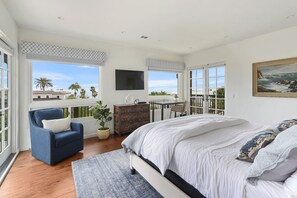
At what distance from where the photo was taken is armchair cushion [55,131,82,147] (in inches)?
103

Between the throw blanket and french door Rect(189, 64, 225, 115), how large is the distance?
252 centimetres

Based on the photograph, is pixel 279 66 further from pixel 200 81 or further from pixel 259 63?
pixel 200 81

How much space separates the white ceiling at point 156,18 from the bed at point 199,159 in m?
1.75

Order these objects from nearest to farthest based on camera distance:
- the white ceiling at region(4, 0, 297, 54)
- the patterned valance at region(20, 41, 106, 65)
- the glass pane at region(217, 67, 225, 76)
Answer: the white ceiling at region(4, 0, 297, 54)
the patterned valance at region(20, 41, 106, 65)
the glass pane at region(217, 67, 225, 76)

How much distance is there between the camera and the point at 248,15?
275 centimetres

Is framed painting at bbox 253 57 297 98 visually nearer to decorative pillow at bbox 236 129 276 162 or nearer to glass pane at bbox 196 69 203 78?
glass pane at bbox 196 69 203 78

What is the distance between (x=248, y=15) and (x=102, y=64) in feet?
10.8

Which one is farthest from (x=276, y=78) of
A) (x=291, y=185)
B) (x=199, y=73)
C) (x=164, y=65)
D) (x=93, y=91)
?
(x=93, y=91)

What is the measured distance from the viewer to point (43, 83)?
142 inches

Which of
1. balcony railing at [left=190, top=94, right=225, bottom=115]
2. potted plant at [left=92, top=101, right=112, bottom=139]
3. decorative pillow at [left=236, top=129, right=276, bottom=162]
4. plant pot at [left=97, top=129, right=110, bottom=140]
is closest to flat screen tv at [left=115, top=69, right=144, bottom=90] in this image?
potted plant at [left=92, top=101, right=112, bottom=139]

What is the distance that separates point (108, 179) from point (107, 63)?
2.99 m

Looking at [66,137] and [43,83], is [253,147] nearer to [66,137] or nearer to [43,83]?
[66,137]

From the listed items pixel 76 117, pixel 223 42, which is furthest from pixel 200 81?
pixel 76 117

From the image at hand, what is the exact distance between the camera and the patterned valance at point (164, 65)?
498cm
